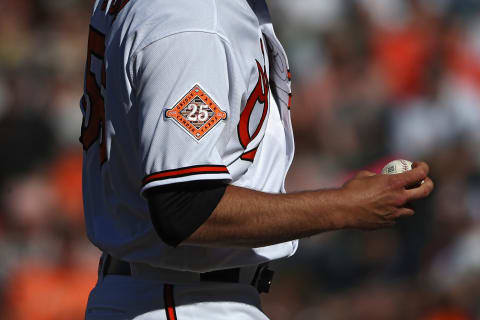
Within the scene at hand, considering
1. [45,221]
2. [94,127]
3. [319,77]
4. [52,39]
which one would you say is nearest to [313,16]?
[319,77]

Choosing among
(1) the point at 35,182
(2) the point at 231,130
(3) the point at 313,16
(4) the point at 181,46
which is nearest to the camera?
(4) the point at 181,46

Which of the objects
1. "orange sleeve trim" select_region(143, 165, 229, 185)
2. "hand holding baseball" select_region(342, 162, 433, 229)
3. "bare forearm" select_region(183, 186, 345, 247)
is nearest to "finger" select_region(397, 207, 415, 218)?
"hand holding baseball" select_region(342, 162, 433, 229)

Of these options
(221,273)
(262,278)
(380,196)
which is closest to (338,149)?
(262,278)

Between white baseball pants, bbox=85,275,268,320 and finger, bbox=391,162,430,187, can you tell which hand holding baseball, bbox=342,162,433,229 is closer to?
finger, bbox=391,162,430,187

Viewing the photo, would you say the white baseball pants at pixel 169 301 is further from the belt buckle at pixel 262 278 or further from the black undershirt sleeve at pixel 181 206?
the black undershirt sleeve at pixel 181 206

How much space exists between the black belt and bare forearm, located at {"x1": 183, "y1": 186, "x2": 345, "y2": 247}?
0.85ft

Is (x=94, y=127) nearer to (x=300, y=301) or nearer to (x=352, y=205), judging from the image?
(x=352, y=205)

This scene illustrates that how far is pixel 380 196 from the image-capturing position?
210 centimetres

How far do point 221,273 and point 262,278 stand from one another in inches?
7.9

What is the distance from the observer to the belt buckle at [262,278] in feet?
7.88

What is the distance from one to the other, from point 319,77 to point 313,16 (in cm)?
89

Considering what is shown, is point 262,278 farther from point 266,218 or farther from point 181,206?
point 181,206

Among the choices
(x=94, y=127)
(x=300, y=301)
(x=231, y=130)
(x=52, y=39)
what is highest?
(x=231, y=130)

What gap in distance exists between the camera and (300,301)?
5.65m
